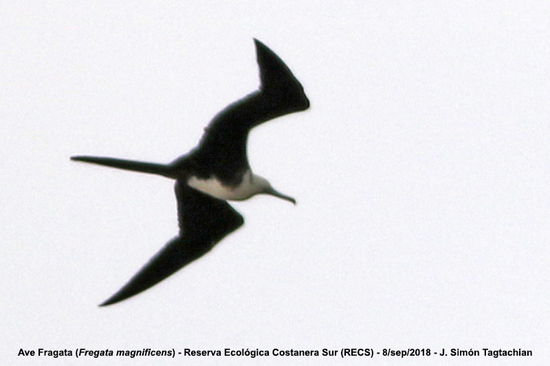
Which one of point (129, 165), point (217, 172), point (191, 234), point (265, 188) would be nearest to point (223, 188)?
point (217, 172)

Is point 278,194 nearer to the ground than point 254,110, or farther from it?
nearer to the ground

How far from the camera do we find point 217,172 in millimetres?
9375

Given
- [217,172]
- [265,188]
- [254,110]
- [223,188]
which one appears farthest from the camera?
[265,188]

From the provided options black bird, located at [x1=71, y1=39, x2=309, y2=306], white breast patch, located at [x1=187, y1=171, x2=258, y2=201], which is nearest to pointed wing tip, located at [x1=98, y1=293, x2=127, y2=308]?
black bird, located at [x1=71, y1=39, x2=309, y2=306]

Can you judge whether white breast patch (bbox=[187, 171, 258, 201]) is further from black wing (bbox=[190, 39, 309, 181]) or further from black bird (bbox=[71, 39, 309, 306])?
black wing (bbox=[190, 39, 309, 181])

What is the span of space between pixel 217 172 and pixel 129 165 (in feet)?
2.35

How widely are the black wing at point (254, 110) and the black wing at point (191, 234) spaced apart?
74 centimetres

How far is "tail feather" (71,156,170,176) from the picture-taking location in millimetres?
8766

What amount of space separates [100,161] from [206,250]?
5.27 feet

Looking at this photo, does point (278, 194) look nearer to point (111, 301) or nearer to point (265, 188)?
point (265, 188)

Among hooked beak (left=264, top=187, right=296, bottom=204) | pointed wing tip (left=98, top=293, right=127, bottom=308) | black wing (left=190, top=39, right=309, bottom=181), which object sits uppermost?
black wing (left=190, top=39, right=309, bottom=181)

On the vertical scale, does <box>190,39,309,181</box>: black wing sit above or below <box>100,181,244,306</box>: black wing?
above

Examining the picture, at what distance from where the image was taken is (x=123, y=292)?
32.1 feet

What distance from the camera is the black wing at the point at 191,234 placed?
9.88 metres
